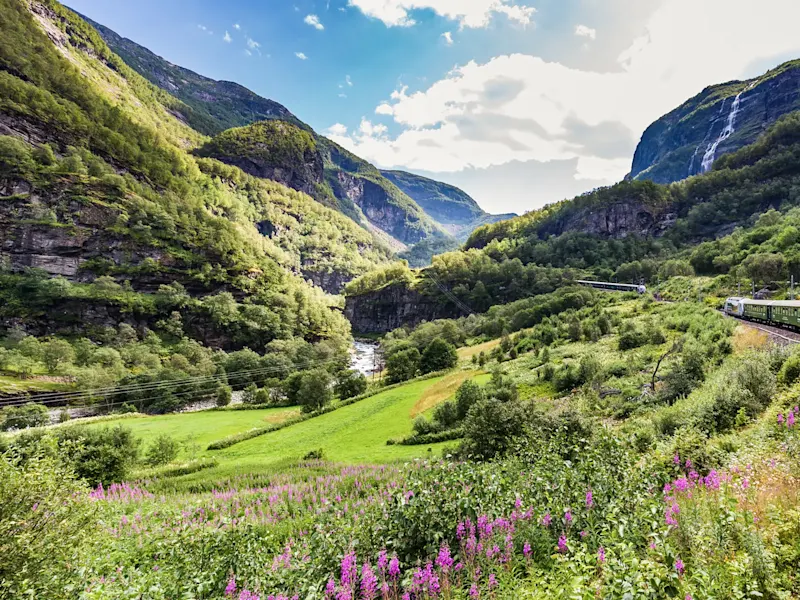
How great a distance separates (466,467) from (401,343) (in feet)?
249

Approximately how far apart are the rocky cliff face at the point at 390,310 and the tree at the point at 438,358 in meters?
75.9

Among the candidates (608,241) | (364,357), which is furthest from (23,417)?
(608,241)

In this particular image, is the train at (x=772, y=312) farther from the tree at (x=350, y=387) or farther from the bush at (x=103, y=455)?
the bush at (x=103, y=455)

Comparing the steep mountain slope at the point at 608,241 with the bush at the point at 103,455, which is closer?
the bush at the point at 103,455

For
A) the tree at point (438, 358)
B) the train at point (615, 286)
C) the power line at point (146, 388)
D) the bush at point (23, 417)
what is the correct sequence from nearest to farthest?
the bush at point (23, 417)
the power line at point (146, 388)
the tree at point (438, 358)
the train at point (615, 286)

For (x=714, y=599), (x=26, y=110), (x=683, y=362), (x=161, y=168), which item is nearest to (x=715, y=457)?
(x=714, y=599)

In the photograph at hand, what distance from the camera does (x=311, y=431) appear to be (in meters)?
37.1

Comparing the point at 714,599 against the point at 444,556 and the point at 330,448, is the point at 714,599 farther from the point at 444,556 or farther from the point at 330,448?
the point at 330,448

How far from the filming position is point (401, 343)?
275ft

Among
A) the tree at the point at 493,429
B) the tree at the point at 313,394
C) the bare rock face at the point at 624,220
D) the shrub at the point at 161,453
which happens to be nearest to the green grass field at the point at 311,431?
the shrub at the point at 161,453

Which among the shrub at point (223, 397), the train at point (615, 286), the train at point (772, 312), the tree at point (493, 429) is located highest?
the train at point (615, 286)

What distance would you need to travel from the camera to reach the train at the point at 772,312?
99.2 ft

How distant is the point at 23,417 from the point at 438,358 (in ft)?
182

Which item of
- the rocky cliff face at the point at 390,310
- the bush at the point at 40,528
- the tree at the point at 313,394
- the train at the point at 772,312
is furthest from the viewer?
the rocky cliff face at the point at 390,310
